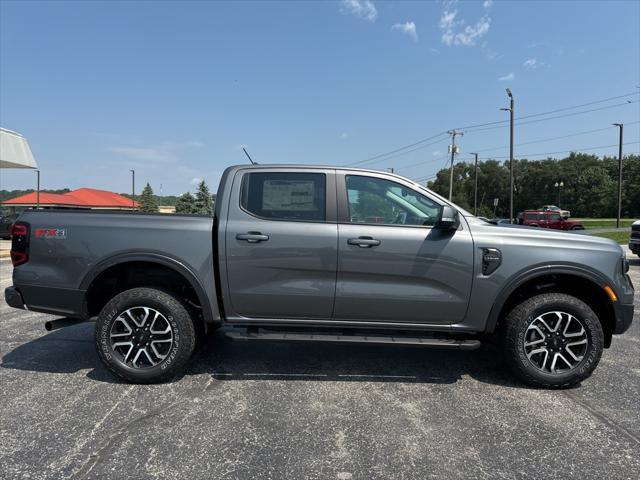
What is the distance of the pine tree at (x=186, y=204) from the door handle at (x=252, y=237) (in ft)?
116

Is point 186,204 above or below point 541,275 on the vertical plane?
above

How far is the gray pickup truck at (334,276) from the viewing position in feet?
11.5

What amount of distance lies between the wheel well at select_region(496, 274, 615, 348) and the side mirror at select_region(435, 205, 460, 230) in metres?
0.83

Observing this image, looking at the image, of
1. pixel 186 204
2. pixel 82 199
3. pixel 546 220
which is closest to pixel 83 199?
pixel 82 199

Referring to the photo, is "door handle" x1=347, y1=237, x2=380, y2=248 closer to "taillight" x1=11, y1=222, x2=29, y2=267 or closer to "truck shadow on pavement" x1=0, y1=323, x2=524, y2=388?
"truck shadow on pavement" x1=0, y1=323, x2=524, y2=388

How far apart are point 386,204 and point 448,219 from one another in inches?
22.7

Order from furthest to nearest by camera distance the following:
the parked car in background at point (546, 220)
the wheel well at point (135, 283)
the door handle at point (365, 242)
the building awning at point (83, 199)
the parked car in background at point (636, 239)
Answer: the building awning at point (83, 199), the parked car in background at point (546, 220), the parked car in background at point (636, 239), the wheel well at point (135, 283), the door handle at point (365, 242)

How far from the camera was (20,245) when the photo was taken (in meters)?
3.65

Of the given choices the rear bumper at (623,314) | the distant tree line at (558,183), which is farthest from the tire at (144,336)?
the distant tree line at (558,183)

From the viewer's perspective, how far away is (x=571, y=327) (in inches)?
141

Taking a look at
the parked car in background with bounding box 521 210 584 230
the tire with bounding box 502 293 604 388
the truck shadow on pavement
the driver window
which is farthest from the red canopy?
the tire with bounding box 502 293 604 388

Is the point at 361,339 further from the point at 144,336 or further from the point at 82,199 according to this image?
the point at 82,199

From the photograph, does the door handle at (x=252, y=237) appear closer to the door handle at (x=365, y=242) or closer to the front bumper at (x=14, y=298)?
the door handle at (x=365, y=242)

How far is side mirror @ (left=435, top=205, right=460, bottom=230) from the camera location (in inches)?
133
